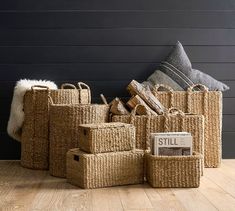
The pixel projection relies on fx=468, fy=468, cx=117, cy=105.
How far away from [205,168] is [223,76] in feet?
2.72

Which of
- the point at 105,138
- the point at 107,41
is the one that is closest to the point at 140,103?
the point at 105,138

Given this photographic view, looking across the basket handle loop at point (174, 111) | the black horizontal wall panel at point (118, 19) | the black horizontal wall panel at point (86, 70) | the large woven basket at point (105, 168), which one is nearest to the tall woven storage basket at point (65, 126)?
the large woven basket at point (105, 168)

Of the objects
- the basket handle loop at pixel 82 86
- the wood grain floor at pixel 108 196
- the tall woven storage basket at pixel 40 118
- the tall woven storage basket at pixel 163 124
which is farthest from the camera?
the basket handle loop at pixel 82 86

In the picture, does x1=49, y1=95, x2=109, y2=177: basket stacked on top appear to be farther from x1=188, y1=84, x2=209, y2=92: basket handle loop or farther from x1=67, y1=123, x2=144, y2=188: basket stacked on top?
x1=188, y1=84, x2=209, y2=92: basket handle loop

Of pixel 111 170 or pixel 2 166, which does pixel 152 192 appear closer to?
pixel 111 170

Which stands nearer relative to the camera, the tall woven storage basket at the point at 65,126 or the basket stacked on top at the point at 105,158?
the basket stacked on top at the point at 105,158

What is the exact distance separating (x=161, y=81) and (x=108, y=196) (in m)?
1.27

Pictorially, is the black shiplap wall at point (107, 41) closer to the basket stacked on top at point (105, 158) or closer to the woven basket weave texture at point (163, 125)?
the woven basket weave texture at point (163, 125)

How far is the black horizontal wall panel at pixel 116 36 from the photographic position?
375 centimetres

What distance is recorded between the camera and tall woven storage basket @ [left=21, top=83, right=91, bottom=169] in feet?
11.0

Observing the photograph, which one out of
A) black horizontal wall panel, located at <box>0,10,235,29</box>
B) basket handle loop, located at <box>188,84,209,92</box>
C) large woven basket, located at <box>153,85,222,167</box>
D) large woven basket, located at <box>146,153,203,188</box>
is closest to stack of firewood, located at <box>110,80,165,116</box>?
large woven basket, located at <box>153,85,222,167</box>

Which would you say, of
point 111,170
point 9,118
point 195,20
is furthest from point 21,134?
point 195,20

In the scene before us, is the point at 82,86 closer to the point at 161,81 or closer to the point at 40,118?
the point at 40,118

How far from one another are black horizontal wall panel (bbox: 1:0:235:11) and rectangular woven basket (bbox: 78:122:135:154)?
4.10 feet
